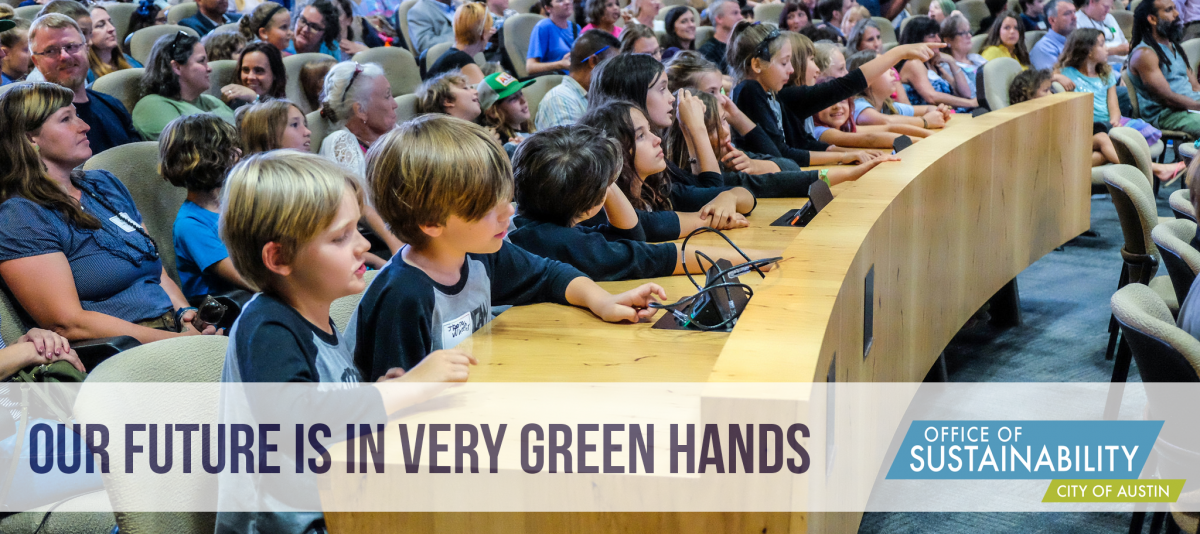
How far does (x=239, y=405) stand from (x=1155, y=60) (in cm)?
603

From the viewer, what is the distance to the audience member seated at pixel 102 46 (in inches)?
151

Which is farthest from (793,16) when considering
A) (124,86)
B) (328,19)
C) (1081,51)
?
(124,86)

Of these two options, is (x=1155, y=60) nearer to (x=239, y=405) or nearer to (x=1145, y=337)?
(x=1145, y=337)

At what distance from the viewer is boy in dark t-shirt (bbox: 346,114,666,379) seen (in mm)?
1448

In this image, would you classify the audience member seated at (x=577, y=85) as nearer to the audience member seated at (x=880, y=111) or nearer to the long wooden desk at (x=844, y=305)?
the audience member seated at (x=880, y=111)

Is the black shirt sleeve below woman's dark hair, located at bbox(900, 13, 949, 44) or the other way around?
the other way around

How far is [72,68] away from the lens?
3.09 metres

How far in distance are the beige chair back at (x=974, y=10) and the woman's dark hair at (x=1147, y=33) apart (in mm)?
2240

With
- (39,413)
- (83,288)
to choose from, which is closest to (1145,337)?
(39,413)

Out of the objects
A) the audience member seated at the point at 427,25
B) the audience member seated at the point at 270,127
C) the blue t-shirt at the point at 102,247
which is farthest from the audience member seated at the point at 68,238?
the audience member seated at the point at 427,25

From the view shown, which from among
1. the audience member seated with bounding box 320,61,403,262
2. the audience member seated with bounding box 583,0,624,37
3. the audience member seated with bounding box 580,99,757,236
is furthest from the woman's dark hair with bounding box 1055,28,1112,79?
the audience member seated with bounding box 320,61,403,262

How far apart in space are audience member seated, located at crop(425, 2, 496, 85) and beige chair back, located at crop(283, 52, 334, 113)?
0.66 m

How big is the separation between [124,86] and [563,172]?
93.9 inches

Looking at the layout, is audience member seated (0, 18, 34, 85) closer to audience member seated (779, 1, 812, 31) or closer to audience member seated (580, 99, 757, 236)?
audience member seated (580, 99, 757, 236)
